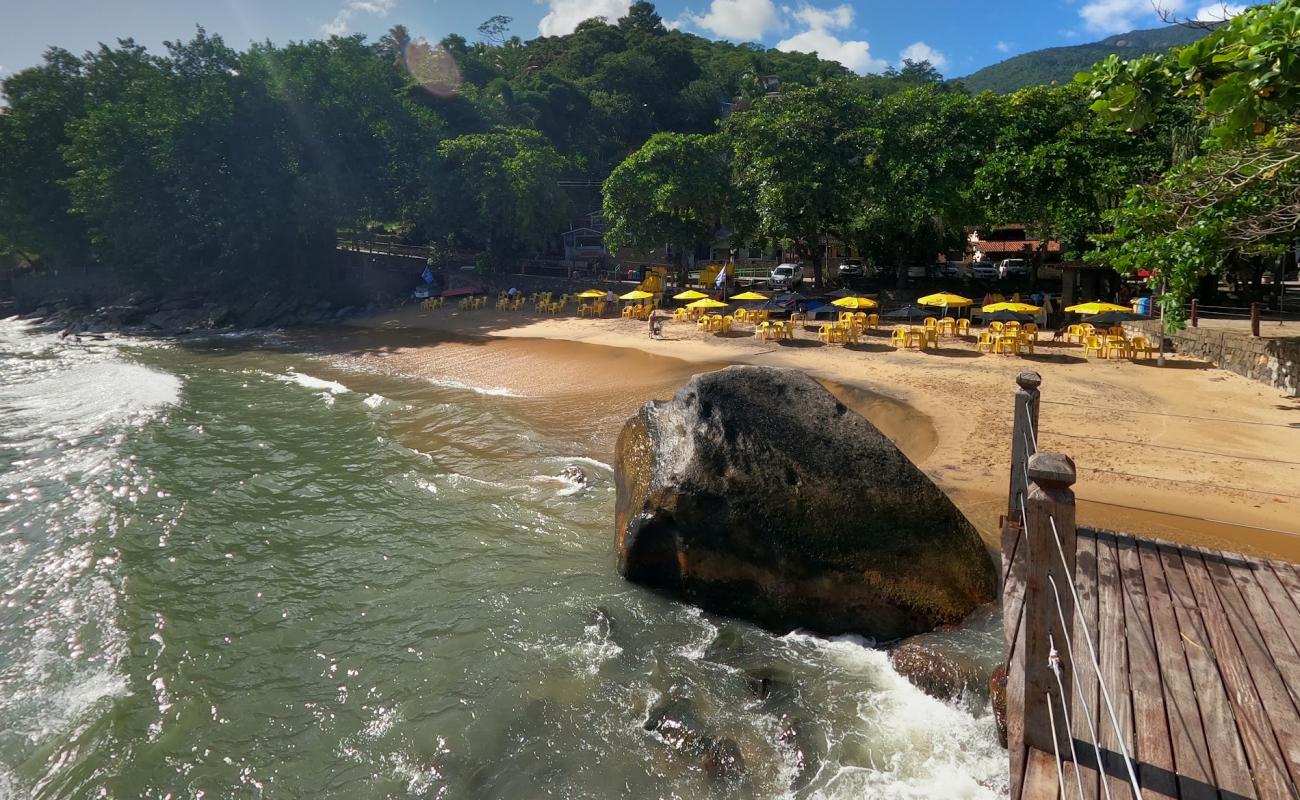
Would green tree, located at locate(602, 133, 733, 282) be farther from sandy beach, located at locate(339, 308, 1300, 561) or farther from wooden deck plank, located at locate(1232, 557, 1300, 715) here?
wooden deck plank, located at locate(1232, 557, 1300, 715)

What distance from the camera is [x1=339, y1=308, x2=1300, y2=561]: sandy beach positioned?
1040 centimetres

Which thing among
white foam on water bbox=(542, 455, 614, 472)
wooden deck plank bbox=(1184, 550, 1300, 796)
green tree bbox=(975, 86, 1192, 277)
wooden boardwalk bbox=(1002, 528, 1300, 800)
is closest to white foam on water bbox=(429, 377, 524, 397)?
white foam on water bbox=(542, 455, 614, 472)

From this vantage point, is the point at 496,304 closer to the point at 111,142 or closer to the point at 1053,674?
the point at 111,142

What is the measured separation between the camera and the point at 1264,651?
15.4ft

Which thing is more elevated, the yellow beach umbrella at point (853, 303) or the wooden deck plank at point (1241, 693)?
the yellow beach umbrella at point (853, 303)

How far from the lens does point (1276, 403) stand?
14.7 m

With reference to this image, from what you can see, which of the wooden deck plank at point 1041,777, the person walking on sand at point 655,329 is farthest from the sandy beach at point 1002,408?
the wooden deck plank at point 1041,777

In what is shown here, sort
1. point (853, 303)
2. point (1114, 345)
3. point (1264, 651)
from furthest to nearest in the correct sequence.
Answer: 1. point (853, 303)
2. point (1114, 345)
3. point (1264, 651)

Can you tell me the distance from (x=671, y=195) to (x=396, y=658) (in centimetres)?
2892

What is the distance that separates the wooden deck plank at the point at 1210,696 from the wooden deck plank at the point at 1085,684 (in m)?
0.54

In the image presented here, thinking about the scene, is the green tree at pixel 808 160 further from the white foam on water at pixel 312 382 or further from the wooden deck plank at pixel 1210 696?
the wooden deck plank at pixel 1210 696

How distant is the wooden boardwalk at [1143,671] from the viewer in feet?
11.5

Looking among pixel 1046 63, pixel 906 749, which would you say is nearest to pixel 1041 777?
pixel 906 749

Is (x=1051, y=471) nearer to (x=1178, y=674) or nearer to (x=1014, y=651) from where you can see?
(x=1014, y=651)
